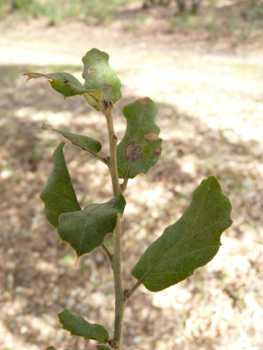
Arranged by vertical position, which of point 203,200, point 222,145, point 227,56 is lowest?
point 227,56

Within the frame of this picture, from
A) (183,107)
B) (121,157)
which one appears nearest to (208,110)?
(183,107)

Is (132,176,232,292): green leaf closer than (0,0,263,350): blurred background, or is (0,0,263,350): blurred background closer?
(132,176,232,292): green leaf

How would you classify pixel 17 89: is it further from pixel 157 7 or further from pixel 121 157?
pixel 157 7

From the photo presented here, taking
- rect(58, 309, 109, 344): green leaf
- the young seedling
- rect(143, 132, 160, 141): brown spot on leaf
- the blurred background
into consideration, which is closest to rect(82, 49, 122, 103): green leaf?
the young seedling

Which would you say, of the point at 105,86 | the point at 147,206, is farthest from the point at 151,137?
the point at 147,206

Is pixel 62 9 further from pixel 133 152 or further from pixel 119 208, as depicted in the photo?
pixel 119 208

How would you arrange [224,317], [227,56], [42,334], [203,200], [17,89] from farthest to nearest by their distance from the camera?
[227,56]
[17,89]
[42,334]
[224,317]
[203,200]

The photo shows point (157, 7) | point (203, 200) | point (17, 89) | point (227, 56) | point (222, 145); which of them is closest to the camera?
point (203, 200)

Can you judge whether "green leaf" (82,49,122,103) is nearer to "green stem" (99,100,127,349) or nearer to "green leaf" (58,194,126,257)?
"green stem" (99,100,127,349)
